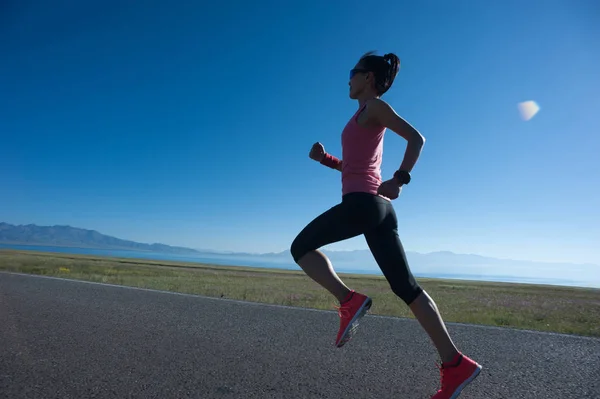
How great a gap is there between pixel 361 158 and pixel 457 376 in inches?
65.4

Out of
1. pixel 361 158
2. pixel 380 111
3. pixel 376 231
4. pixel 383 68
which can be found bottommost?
pixel 376 231

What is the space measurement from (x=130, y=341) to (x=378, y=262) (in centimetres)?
310

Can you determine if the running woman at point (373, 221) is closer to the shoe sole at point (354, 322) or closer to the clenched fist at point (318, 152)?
the shoe sole at point (354, 322)

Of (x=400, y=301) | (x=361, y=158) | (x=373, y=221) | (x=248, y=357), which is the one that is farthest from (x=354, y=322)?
(x=400, y=301)

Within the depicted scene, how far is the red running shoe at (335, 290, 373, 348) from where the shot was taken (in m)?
2.73

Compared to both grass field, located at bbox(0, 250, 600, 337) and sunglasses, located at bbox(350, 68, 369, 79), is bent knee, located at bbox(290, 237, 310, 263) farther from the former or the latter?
grass field, located at bbox(0, 250, 600, 337)

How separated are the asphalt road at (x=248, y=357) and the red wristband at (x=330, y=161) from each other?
6.35 ft

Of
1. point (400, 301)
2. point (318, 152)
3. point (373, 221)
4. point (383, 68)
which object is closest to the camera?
point (373, 221)

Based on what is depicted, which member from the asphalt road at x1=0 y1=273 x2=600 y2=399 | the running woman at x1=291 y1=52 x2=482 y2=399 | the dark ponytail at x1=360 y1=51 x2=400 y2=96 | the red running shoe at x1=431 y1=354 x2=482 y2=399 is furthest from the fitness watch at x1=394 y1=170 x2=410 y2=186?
the asphalt road at x1=0 y1=273 x2=600 y2=399

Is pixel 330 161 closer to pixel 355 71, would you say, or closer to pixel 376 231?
pixel 355 71

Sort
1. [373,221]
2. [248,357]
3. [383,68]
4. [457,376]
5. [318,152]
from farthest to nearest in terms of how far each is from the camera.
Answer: [248,357] < [318,152] < [383,68] < [373,221] < [457,376]

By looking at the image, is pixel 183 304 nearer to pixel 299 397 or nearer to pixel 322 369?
pixel 322 369

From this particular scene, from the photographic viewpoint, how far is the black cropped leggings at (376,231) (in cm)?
253

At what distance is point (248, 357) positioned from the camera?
11.8ft
